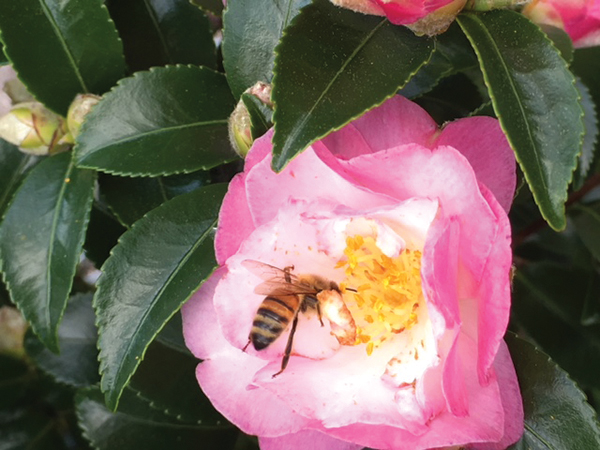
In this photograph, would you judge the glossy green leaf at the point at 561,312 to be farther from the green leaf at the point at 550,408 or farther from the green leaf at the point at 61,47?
the green leaf at the point at 61,47

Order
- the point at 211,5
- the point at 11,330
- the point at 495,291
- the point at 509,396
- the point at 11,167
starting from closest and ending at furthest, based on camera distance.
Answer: the point at 495,291, the point at 509,396, the point at 211,5, the point at 11,167, the point at 11,330

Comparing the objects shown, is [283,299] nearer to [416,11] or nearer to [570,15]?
[416,11]

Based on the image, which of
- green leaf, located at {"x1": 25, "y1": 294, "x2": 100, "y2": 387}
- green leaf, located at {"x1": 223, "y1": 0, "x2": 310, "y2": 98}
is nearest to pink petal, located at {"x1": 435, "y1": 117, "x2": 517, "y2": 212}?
green leaf, located at {"x1": 223, "y1": 0, "x2": 310, "y2": 98}

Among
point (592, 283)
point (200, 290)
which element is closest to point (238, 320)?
point (200, 290)

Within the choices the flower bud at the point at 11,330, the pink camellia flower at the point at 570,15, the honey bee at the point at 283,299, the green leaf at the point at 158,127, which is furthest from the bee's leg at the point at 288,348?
the flower bud at the point at 11,330

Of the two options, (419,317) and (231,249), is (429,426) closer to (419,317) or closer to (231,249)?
(419,317)

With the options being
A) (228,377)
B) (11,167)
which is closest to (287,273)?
(228,377)

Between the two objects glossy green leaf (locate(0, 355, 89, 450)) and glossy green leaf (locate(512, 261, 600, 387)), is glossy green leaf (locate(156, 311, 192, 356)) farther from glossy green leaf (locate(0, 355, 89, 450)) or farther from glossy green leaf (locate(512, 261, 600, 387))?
glossy green leaf (locate(512, 261, 600, 387))
